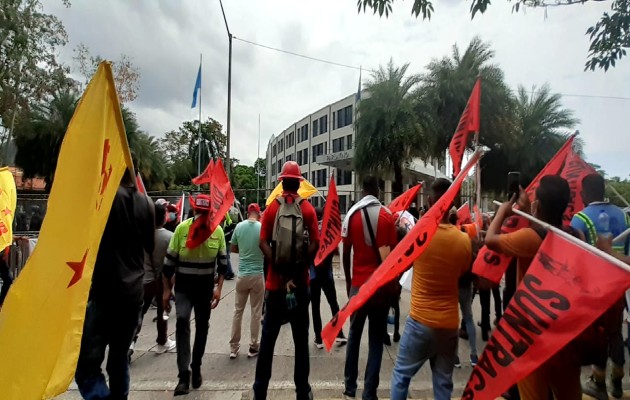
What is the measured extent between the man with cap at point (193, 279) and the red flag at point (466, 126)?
111 inches

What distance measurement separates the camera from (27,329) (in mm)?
1628

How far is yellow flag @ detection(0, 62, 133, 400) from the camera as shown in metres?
1.59

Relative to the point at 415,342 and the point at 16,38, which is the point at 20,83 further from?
the point at 415,342

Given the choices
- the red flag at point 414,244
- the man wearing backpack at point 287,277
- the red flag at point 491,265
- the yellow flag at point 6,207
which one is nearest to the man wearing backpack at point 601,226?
the red flag at point 491,265

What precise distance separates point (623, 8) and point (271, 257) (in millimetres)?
4798

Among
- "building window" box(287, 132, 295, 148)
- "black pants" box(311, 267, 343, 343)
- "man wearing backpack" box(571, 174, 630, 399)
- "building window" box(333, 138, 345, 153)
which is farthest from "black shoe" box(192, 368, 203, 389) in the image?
"building window" box(287, 132, 295, 148)

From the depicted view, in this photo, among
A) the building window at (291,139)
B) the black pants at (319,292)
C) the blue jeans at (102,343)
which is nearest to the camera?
the blue jeans at (102,343)

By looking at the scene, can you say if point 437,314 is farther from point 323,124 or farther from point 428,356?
point 323,124

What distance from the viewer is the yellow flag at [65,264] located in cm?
159

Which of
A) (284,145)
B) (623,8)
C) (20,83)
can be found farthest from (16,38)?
(284,145)

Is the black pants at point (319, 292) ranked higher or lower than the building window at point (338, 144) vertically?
lower

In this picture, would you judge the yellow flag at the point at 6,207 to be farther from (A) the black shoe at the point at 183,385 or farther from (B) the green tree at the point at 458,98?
(B) the green tree at the point at 458,98

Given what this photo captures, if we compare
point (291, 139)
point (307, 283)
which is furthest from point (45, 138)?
point (291, 139)

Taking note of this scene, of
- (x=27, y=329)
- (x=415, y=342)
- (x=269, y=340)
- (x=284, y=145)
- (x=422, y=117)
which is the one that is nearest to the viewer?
(x=27, y=329)
